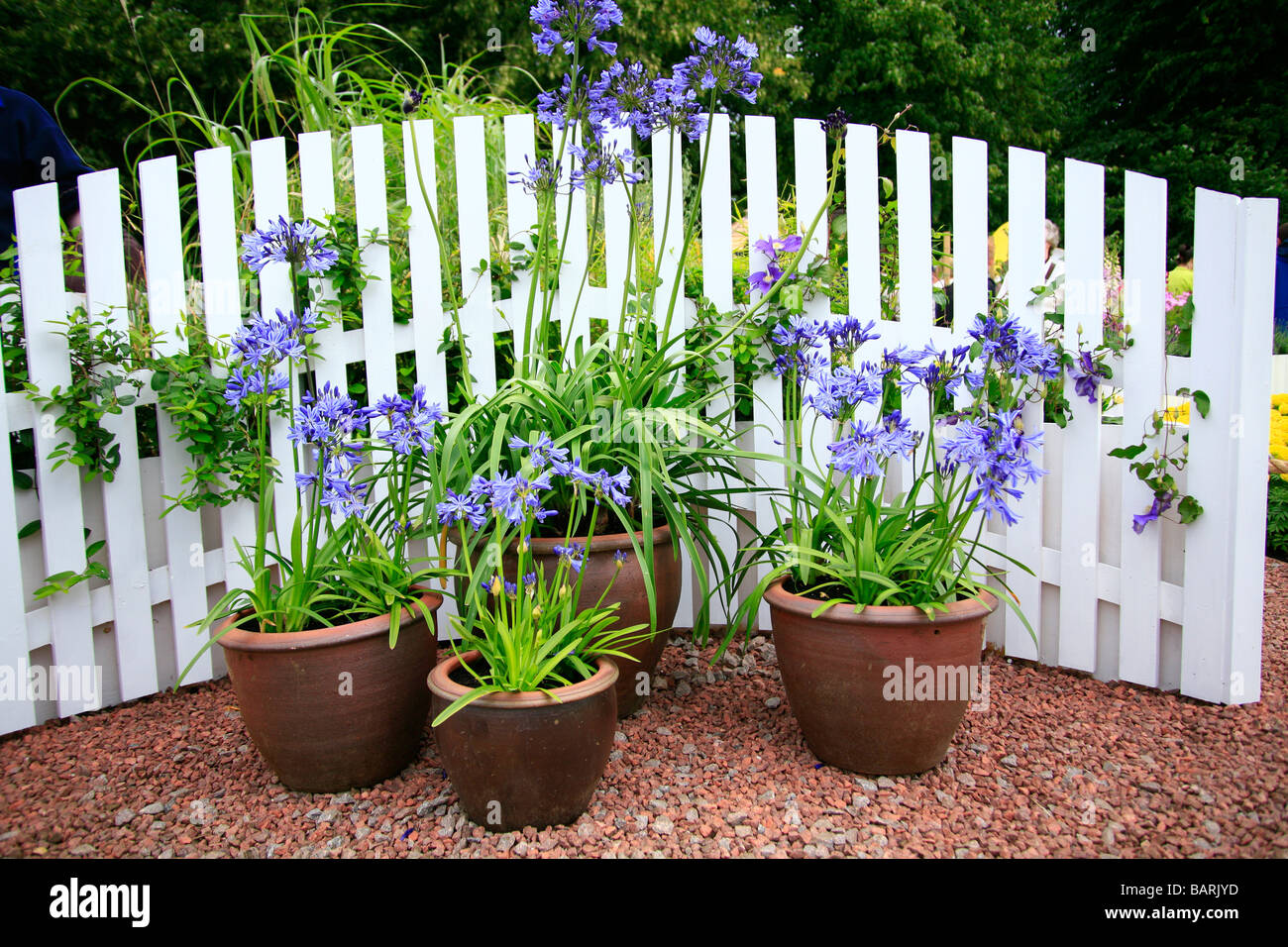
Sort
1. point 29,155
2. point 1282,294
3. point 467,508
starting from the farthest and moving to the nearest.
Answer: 1. point 1282,294
2. point 29,155
3. point 467,508

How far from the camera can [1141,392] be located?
6.83 feet

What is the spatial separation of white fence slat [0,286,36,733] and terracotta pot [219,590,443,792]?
758 mm

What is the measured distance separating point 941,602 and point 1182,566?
87 centimetres

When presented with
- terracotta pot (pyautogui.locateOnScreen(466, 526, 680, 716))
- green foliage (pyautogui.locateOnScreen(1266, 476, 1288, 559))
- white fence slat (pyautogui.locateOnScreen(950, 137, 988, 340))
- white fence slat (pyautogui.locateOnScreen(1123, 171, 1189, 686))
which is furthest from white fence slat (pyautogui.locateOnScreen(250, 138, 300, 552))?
green foliage (pyautogui.locateOnScreen(1266, 476, 1288, 559))

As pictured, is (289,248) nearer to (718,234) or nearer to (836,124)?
(718,234)

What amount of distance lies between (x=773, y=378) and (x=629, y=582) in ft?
2.88

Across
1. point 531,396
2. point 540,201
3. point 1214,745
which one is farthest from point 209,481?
point 1214,745

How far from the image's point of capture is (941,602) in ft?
5.42

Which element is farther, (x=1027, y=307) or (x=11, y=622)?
(x=1027, y=307)

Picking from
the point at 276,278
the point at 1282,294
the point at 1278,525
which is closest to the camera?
the point at 276,278

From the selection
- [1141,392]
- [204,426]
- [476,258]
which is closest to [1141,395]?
[1141,392]

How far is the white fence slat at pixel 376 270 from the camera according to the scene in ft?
7.48
